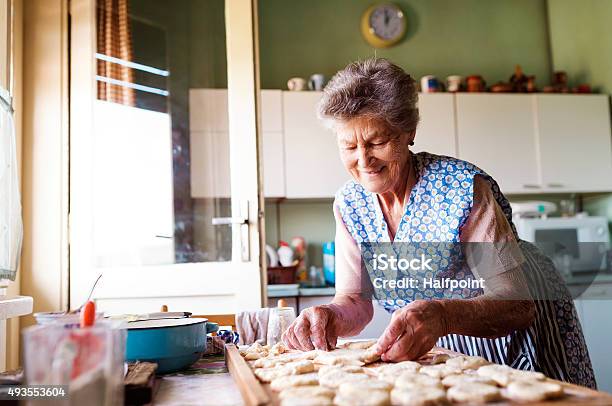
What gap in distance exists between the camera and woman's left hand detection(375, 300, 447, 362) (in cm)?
102

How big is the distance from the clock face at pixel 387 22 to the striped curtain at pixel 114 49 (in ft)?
5.52

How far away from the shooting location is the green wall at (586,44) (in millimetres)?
3532

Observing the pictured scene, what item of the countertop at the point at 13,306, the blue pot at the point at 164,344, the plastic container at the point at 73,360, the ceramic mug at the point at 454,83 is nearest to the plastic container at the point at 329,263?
the ceramic mug at the point at 454,83

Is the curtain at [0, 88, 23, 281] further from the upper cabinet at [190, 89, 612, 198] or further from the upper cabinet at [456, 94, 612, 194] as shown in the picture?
the upper cabinet at [456, 94, 612, 194]

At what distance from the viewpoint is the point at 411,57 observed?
380 centimetres

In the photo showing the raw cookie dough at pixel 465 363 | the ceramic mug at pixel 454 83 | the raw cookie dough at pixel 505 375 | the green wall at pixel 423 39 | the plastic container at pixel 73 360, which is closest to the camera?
Result: the plastic container at pixel 73 360

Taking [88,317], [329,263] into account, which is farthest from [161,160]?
[88,317]

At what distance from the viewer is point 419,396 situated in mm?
695

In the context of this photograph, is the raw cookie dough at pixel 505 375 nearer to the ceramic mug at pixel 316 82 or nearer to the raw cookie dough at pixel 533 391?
the raw cookie dough at pixel 533 391

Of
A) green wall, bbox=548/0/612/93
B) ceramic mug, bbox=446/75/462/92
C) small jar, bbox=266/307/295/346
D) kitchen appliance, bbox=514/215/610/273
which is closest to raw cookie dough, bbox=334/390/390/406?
small jar, bbox=266/307/295/346

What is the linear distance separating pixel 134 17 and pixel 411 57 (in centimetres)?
187

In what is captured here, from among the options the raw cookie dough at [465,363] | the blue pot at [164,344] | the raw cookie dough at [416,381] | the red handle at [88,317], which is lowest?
the raw cookie dough at [465,363]

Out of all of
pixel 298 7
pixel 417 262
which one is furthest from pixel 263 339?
pixel 298 7

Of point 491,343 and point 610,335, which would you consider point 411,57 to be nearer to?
point 610,335
